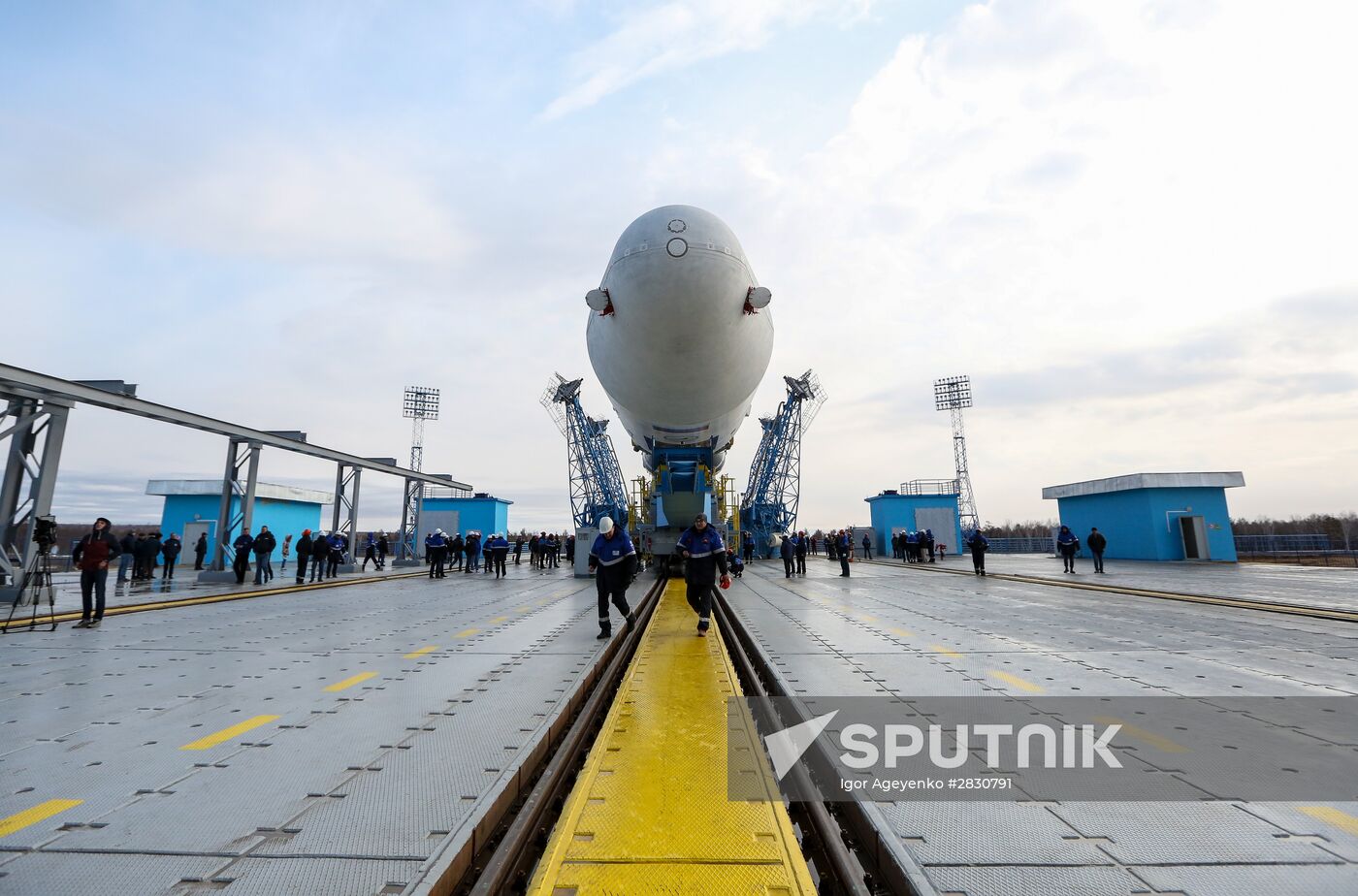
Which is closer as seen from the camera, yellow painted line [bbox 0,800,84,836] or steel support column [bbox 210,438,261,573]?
yellow painted line [bbox 0,800,84,836]

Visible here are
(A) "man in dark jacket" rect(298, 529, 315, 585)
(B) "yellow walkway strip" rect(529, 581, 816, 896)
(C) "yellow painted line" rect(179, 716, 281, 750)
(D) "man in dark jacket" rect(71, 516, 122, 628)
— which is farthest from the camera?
(A) "man in dark jacket" rect(298, 529, 315, 585)

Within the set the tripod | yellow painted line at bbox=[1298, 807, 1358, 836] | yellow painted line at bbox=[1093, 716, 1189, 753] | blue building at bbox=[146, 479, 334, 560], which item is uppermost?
blue building at bbox=[146, 479, 334, 560]

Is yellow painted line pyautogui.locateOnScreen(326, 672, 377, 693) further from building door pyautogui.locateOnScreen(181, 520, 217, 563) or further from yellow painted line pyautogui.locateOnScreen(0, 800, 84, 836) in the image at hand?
building door pyautogui.locateOnScreen(181, 520, 217, 563)

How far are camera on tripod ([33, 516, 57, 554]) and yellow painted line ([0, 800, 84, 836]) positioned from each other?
8647 millimetres

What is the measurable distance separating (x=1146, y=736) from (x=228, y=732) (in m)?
→ 4.67

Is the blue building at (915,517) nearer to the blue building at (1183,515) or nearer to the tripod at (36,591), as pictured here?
the blue building at (1183,515)

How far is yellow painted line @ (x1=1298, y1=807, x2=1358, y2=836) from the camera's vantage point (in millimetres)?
2008

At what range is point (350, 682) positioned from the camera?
4113mm

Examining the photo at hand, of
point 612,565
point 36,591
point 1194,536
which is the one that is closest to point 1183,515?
point 1194,536

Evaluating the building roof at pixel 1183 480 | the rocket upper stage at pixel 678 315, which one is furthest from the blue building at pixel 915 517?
the rocket upper stage at pixel 678 315

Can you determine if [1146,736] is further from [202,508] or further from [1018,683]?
[202,508]

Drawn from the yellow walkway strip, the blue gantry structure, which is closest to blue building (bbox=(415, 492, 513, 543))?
the blue gantry structure

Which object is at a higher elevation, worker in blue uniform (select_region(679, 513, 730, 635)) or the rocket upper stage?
the rocket upper stage

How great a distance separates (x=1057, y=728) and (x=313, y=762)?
142 inches
